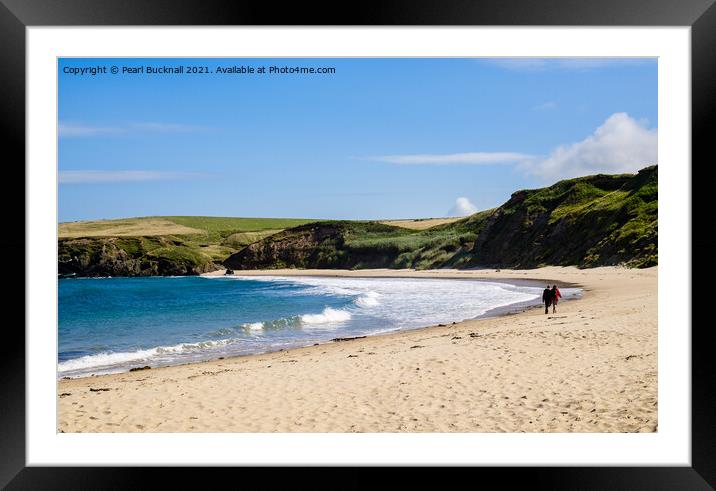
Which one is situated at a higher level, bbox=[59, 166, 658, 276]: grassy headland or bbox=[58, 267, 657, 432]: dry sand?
bbox=[59, 166, 658, 276]: grassy headland

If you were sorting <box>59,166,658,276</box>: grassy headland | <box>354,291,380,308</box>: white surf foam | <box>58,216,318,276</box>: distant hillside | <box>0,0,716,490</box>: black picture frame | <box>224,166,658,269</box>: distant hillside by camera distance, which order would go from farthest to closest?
<box>58,216,318,276</box>: distant hillside < <box>59,166,658,276</box>: grassy headland < <box>224,166,658,269</box>: distant hillside < <box>354,291,380,308</box>: white surf foam < <box>0,0,716,490</box>: black picture frame

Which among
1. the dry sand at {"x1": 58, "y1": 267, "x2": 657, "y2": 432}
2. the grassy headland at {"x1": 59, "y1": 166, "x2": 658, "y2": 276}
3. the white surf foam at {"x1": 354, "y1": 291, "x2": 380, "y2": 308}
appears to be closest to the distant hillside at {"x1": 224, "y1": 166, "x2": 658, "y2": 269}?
the grassy headland at {"x1": 59, "y1": 166, "x2": 658, "y2": 276}

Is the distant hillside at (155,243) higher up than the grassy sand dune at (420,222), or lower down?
lower down

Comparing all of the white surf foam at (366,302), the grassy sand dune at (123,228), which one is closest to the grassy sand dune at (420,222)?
the grassy sand dune at (123,228)

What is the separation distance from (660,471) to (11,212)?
5.80m

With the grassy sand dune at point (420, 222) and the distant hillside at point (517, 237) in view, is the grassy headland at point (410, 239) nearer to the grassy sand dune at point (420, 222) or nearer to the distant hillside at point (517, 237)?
the distant hillside at point (517, 237)

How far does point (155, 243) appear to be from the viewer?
57719mm

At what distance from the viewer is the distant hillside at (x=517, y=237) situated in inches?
1303

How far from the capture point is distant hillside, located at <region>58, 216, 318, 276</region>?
4909cm

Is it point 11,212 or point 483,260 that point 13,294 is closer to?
point 11,212

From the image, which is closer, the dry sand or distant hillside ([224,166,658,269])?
the dry sand

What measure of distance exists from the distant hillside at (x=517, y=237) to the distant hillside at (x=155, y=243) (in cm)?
291

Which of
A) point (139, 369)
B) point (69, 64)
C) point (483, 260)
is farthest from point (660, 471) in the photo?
point (483, 260)

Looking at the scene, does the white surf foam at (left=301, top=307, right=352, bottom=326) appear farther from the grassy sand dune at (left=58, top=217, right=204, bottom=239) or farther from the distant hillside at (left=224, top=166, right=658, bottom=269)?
the grassy sand dune at (left=58, top=217, right=204, bottom=239)
